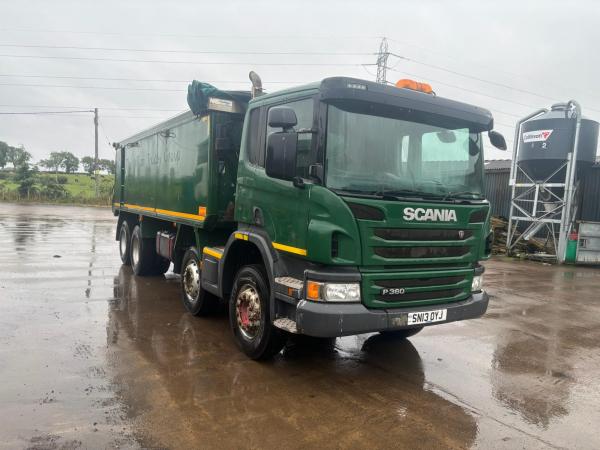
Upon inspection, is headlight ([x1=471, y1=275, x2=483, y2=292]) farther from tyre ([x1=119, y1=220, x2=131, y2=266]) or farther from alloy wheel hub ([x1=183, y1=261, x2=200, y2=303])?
tyre ([x1=119, y1=220, x2=131, y2=266])

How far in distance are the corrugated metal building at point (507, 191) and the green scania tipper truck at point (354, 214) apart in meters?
8.65

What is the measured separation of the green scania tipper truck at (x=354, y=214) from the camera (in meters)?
3.93

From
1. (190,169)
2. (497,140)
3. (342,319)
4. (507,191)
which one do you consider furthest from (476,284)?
(507,191)

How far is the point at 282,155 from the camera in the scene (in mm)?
4070

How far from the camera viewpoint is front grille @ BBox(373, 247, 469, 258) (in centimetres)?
404

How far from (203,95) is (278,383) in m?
3.49

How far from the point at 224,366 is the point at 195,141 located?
3.06 meters

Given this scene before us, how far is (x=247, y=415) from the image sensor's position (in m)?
→ 3.68

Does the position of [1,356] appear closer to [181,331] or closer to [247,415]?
[181,331]

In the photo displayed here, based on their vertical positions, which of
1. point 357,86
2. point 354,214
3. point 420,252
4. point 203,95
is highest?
point 203,95

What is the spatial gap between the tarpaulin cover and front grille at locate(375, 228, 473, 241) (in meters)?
2.85

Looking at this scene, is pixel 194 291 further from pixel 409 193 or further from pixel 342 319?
pixel 409 193

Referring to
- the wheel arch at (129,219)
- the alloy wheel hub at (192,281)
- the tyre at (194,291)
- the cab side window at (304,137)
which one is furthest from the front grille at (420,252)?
the wheel arch at (129,219)

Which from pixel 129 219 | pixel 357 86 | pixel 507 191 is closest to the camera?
pixel 357 86
